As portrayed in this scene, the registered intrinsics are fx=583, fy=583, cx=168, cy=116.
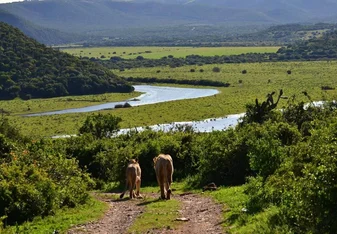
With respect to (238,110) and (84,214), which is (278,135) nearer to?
(84,214)

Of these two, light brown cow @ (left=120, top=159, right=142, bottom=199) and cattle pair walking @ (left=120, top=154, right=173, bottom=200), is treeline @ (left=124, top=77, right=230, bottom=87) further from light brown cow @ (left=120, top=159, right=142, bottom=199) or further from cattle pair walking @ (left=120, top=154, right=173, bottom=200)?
cattle pair walking @ (left=120, top=154, right=173, bottom=200)

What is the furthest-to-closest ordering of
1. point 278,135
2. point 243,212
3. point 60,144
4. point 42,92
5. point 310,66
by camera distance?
point 310,66 < point 42,92 < point 60,144 < point 278,135 < point 243,212

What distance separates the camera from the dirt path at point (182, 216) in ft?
55.8

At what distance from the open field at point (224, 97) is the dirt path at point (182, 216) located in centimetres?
3075

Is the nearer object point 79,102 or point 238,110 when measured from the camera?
point 238,110

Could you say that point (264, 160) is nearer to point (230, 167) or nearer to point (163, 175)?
point (163, 175)

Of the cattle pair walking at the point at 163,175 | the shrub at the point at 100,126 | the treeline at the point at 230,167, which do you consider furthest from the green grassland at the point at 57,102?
the cattle pair walking at the point at 163,175

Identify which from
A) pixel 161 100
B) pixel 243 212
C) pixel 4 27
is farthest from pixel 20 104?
pixel 243 212

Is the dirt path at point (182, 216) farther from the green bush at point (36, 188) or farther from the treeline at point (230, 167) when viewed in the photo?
the green bush at point (36, 188)

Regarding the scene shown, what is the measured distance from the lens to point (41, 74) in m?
114

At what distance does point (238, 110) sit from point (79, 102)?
3164 centimetres

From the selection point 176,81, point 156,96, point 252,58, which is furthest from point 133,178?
point 252,58

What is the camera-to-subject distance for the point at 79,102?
97125 mm

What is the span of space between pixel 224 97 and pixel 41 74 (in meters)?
41.2
